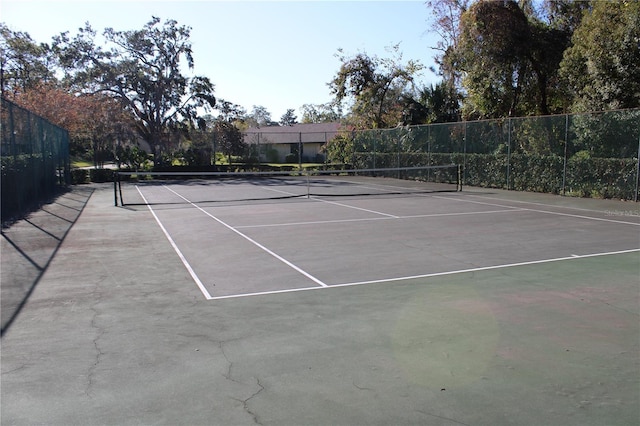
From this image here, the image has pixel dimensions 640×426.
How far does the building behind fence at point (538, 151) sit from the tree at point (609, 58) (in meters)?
2.19

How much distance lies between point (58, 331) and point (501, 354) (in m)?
4.57

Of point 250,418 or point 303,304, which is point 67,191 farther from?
point 250,418

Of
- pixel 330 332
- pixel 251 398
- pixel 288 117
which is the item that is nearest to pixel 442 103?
pixel 330 332

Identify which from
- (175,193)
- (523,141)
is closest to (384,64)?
(523,141)

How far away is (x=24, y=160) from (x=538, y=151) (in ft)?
62.8

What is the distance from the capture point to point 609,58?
19828mm

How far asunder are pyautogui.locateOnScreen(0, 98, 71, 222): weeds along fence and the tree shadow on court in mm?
640

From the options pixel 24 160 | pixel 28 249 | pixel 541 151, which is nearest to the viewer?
pixel 28 249

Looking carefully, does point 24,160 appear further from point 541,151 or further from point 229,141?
point 229,141

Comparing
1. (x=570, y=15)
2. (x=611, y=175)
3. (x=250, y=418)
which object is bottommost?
(x=250, y=418)

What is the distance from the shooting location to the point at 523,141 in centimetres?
2194

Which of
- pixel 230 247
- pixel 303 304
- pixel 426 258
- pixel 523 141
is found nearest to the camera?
pixel 303 304

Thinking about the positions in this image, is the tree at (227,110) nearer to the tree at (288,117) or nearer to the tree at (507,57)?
the tree at (507,57)

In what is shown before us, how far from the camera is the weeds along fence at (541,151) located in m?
17.5
